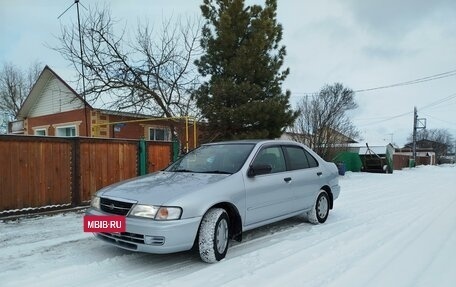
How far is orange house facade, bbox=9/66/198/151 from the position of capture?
18073mm

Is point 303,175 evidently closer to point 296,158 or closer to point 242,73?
point 296,158

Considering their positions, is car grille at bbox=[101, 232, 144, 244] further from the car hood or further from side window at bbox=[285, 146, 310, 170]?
side window at bbox=[285, 146, 310, 170]

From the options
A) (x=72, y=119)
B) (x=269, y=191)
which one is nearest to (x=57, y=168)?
(x=269, y=191)

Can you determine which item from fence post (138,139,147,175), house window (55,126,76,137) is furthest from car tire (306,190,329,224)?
house window (55,126,76,137)

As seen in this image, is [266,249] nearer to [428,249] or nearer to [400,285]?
[400,285]

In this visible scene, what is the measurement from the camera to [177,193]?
475 centimetres

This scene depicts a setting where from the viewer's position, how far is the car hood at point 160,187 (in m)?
4.70

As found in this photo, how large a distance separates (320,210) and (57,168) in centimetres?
567

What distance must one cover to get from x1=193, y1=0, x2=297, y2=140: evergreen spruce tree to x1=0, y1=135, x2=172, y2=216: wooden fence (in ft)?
15.5

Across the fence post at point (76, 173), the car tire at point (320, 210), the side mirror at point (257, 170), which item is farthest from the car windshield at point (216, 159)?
the fence post at point (76, 173)

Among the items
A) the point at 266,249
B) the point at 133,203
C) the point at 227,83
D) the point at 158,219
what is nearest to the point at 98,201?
the point at 133,203

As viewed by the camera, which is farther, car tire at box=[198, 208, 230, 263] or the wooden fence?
the wooden fence

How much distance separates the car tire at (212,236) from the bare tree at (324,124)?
54.7 ft

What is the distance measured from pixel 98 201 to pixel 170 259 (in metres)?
1.21
